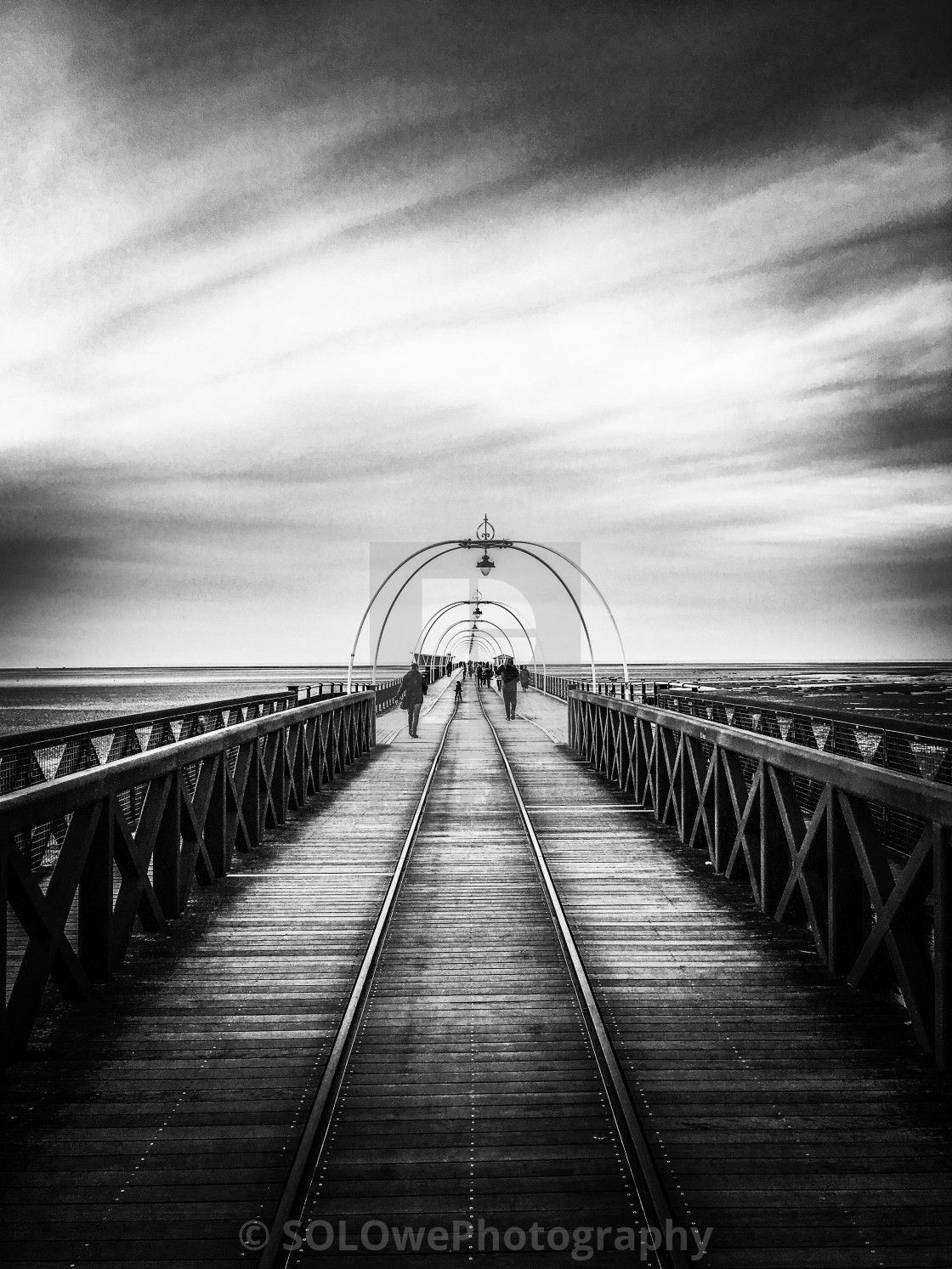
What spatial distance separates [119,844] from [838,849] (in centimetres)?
426

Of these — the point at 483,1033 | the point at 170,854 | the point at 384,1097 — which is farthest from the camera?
the point at 170,854

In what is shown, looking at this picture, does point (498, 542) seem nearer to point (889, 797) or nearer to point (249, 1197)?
point (889, 797)

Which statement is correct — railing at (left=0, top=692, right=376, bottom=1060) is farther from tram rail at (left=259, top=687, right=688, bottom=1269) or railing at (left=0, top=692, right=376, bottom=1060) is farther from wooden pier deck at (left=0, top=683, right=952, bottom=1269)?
tram rail at (left=259, top=687, right=688, bottom=1269)

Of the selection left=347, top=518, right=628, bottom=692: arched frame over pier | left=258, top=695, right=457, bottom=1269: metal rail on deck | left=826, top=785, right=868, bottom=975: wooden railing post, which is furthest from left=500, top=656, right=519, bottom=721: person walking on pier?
left=826, top=785, right=868, bottom=975: wooden railing post

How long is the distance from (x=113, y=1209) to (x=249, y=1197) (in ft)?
1.49

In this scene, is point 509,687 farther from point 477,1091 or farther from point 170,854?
point 477,1091

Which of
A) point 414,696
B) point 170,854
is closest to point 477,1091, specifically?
point 170,854

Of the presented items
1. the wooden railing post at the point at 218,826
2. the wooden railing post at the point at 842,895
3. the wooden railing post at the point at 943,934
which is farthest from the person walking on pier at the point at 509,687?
the wooden railing post at the point at 943,934

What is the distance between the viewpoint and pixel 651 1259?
2705mm

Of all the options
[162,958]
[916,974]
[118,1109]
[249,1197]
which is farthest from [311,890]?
[916,974]

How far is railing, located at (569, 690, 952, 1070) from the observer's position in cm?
389

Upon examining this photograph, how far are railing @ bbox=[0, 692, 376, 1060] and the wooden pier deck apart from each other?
25 centimetres

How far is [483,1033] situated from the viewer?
14.4 feet

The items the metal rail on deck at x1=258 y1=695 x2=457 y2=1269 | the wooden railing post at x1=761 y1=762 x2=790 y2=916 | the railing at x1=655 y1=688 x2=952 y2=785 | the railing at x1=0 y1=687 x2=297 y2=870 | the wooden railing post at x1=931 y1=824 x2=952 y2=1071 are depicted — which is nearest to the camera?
the metal rail on deck at x1=258 y1=695 x2=457 y2=1269
